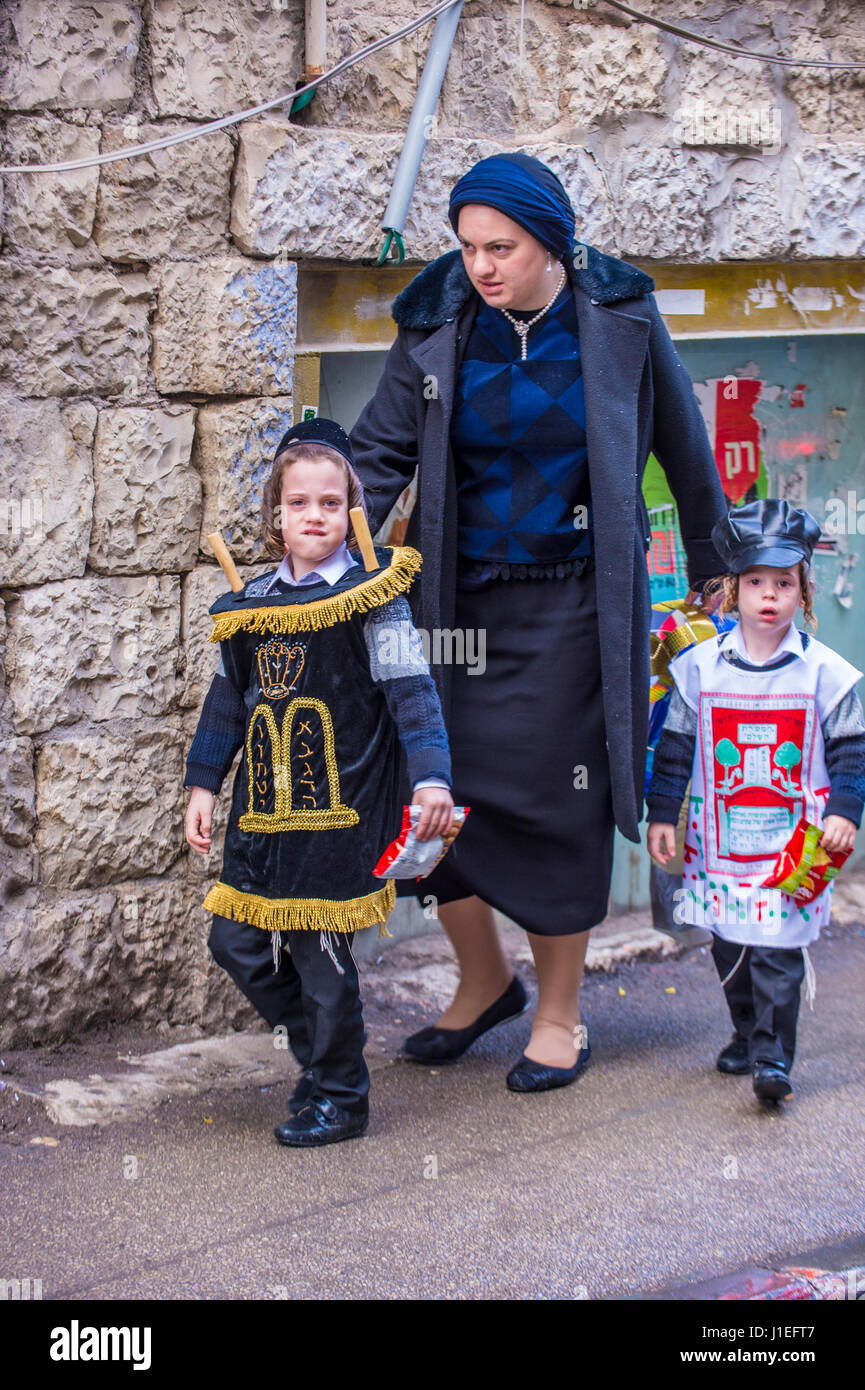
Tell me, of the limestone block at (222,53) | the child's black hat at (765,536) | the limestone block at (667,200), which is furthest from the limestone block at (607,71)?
the child's black hat at (765,536)

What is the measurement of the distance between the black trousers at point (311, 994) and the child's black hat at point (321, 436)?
97cm

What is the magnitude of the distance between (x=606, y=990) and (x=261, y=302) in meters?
2.10

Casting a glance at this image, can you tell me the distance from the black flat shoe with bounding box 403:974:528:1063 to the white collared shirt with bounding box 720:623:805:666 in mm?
986

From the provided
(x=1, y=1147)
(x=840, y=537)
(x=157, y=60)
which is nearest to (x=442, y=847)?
(x=1, y=1147)

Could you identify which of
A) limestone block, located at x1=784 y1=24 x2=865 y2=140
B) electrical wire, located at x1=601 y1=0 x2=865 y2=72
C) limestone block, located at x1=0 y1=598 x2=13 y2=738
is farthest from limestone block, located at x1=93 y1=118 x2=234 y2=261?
limestone block, located at x1=784 y1=24 x2=865 y2=140

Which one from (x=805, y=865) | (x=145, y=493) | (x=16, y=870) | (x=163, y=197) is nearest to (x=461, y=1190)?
(x=805, y=865)

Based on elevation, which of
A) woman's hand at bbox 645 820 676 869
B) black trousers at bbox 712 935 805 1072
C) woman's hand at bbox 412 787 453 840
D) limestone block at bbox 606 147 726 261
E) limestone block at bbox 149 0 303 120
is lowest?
black trousers at bbox 712 935 805 1072

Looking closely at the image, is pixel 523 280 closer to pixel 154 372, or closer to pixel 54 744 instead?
pixel 154 372

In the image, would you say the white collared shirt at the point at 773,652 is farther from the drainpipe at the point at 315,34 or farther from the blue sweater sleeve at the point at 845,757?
the drainpipe at the point at 315,34

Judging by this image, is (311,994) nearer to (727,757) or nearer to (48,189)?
(727,757)

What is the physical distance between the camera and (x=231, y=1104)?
344 centimetres

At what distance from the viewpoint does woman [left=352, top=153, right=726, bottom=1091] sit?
329cm

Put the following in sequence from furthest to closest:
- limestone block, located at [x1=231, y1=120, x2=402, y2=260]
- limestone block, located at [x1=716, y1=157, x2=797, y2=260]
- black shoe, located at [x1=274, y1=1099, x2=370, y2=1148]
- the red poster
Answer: the red poster → limestone block, located at [x1=716, y1=157, x2=797, y2=260] → limestone block, located at [x1=231, y1=120, x2=402, y2=260] → black shoe, located at [x1=274, y1=1099, x2=370, y2=1148]

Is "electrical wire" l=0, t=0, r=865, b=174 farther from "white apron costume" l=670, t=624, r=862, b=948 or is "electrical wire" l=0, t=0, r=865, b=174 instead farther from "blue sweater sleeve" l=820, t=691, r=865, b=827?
"blue sweater sleeve" l=820, t=691, r=865, b=827
